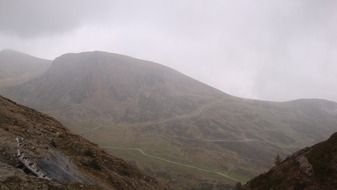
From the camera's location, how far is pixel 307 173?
164 ft

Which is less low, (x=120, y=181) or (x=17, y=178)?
(x=17, y=178)

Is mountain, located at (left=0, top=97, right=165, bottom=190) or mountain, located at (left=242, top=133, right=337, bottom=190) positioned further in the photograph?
mountain, located at (left=242, top=133, right=337, bottom=190)

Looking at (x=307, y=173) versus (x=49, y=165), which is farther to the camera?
(x=307, y=173)

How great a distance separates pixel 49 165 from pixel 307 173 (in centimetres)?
3358

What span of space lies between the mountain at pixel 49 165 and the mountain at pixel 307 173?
62.2 feet

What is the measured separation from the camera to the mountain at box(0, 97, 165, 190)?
27859 mm

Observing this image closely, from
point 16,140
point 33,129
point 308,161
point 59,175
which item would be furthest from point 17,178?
point 308,161

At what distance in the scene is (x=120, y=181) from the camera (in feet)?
170

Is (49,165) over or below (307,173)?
below

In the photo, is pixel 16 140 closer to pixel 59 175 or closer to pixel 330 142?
pixel 59 175

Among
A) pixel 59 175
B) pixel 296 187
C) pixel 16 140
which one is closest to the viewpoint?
pixel 59 175

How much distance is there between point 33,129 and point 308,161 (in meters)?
37.7

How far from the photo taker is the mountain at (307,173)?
47.6 metres

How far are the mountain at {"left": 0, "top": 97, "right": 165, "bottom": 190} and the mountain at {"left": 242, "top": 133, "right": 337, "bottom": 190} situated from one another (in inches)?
747
